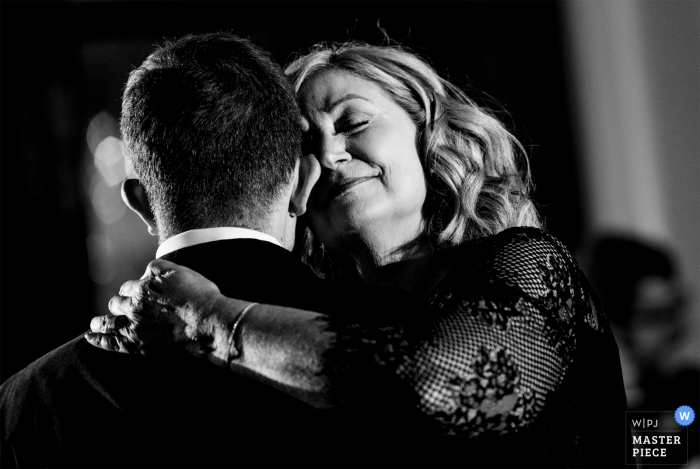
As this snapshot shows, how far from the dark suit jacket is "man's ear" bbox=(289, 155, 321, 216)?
0.19 meters

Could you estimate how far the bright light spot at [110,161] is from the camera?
194 inches

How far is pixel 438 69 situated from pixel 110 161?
2.11 m

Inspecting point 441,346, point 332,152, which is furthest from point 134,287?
point 332,152

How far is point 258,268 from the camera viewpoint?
121 cm

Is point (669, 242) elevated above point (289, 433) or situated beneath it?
situated beneath

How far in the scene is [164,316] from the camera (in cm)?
122

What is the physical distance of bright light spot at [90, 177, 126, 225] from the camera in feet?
16.0

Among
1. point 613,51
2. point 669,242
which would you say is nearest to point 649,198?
point 669,242

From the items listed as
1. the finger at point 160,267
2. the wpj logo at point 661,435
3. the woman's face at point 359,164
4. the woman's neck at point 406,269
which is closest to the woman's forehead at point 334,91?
the woman's face at point 359,164

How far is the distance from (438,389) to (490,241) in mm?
418

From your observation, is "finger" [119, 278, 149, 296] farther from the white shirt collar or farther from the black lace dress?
the black lace dress

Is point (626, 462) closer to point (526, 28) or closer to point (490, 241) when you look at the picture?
point (490, 241)

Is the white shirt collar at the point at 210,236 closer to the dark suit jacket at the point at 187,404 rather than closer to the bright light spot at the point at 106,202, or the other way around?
the dark suit jacket at the point at 187,404

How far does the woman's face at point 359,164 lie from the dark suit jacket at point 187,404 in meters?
0.61
